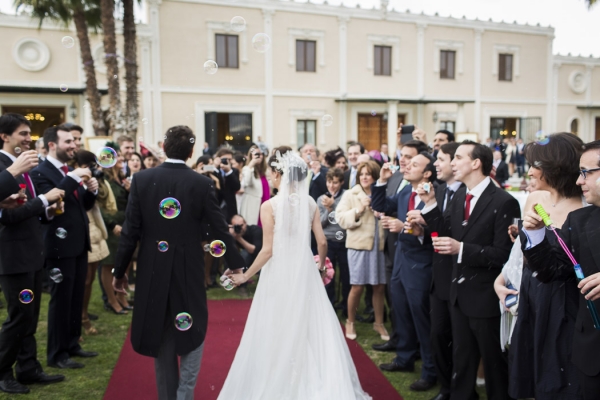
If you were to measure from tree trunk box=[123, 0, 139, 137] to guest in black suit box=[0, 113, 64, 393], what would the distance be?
939cm

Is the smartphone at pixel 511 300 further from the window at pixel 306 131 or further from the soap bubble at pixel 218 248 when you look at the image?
the window at pixel 306 131

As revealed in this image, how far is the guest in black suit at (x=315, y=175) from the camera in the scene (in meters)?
7.12

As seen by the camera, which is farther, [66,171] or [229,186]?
[229,186]

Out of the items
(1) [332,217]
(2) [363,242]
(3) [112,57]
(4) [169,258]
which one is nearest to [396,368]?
(2) [363,242]

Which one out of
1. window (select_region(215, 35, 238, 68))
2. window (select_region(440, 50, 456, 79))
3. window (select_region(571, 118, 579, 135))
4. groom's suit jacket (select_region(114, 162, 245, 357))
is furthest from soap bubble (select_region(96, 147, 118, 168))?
window (select_region(571, 118, 579, 135))

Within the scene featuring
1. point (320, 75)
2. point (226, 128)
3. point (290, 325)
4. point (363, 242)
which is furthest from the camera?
point (320, 75)

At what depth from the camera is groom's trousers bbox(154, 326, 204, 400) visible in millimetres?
3367

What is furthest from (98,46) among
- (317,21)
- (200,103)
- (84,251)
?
(84,251)

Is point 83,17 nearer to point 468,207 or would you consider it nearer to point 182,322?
point 182,322

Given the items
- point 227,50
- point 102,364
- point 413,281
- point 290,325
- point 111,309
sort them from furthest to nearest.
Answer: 1. point 227,50
2. point 111,309
3. point 102,364
4. point 413,281
5. point 290,325

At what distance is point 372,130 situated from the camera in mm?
23156

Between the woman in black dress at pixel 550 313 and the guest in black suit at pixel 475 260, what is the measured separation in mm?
362

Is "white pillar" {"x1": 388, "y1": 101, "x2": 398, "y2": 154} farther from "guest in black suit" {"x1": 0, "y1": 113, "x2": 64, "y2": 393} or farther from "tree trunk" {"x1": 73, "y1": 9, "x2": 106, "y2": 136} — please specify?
"guest in black suit" {"x1": 0, "y1": 113, "x2": 64, "y2": 393}

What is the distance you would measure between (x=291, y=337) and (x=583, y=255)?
6.93 ft
